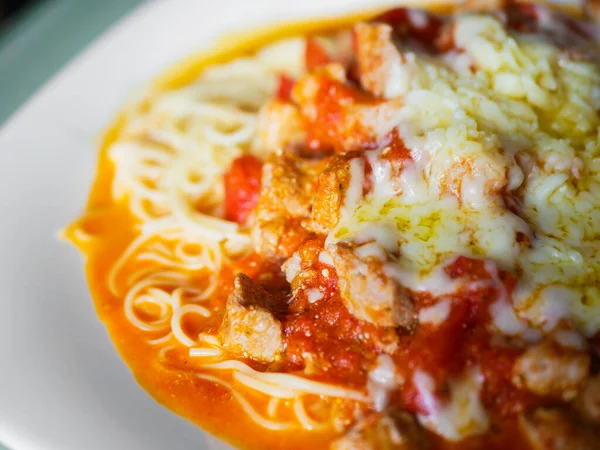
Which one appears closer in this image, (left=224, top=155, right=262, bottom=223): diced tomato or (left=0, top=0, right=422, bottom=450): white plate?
(left=0, top=0, right=422, bottom=450): white plate

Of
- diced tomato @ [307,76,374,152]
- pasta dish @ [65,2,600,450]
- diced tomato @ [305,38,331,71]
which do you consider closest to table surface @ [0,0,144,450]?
pasta dish @ [65,2,600,450]

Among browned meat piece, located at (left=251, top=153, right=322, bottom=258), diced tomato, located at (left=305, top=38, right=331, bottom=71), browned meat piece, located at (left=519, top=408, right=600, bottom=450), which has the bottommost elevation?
browned meat piece, located at (left=519, top=408, right=600, bottom=450)

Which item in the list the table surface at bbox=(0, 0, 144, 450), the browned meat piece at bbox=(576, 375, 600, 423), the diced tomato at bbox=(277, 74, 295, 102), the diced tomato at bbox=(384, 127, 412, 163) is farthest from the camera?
the table surface at bbox=(0, 0, 144, 450)

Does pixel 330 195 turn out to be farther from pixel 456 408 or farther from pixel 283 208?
pixel 456 408

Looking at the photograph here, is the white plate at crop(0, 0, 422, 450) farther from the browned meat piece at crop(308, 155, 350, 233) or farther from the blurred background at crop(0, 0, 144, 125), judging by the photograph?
the browned meat piece at crop(308, 155, 350, 233)

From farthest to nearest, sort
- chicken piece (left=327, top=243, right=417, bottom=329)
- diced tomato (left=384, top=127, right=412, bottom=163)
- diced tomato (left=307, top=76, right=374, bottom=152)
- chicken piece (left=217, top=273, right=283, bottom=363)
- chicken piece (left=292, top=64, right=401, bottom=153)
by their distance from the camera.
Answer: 1. diced tomato (left=307, top=76, right=374, bottom=152)
2. chicken piece (left=292, top=64, right=401, bottom=153)
3. diced tomato (left=384, top=127, right=412, bottom=163)
4. chicken piece (left=217, top=273, right=283, bottom=363)
5. chicken piece (left=327, top=243, right=417, bottom=329)

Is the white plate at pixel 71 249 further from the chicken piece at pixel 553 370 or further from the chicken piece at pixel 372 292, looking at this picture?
the chicken piece at pixel 553 370

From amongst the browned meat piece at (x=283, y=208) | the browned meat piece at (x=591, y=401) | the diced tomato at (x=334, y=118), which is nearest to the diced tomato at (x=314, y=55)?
the diced tomato at (x=334, y=118)
